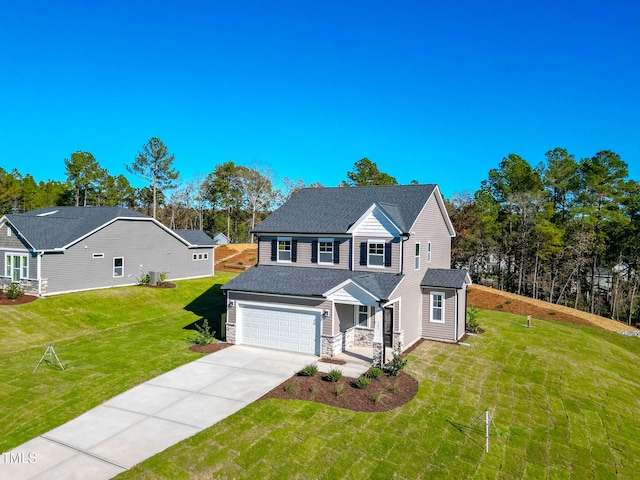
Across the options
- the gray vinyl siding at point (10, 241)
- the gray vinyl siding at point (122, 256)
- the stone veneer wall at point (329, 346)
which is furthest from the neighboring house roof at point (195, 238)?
the stone veneer wall at point (329, 346)

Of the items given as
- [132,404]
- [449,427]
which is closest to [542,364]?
[449,427]

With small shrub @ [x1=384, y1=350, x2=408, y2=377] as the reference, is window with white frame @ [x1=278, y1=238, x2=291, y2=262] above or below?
above

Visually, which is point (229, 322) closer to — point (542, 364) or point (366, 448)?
point (366, 448)

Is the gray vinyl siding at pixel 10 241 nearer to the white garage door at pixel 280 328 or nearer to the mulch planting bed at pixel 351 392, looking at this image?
the white garage door at pixel 280 328

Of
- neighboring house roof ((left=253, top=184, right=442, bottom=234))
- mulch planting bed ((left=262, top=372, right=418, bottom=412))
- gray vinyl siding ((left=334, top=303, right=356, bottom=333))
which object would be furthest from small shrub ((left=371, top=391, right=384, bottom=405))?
neighboring house roof ((left=253, top=184, right=442, bottom=234))

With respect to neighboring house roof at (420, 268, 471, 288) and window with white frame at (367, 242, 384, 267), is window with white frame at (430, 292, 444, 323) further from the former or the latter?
window with white frame at (367, 242, 384, 267)

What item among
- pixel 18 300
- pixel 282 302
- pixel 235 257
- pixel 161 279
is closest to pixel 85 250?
pixel 18 300

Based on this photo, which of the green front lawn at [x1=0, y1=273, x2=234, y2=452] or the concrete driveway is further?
the green front lawn at [x1=0, y1=273, x2=234, y2=452]
